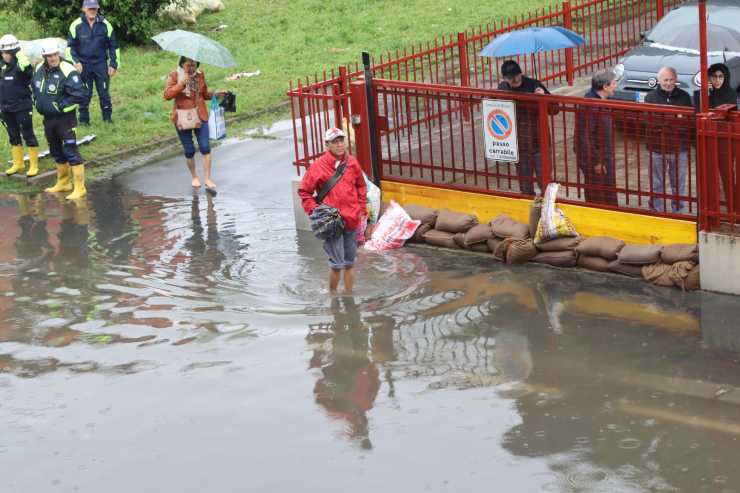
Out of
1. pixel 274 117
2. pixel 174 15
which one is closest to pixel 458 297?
pixel 274 117

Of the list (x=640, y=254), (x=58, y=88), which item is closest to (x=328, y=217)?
(x=640, y=254)

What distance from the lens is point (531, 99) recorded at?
35.6 feet

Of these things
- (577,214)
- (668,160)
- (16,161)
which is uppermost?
(668,160)

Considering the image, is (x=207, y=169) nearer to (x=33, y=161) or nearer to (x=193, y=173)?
(x=193, y=173)

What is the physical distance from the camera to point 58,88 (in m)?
13.6

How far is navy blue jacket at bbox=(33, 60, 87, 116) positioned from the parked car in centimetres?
646

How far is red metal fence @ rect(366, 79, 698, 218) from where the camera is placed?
1013 centimetres

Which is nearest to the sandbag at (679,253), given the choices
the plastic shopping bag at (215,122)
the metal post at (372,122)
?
the metal post at (372,122)

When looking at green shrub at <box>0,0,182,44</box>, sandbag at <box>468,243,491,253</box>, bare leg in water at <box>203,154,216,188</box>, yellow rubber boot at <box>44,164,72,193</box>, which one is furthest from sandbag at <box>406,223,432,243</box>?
green shrub at <box>0,0,182,44</box>

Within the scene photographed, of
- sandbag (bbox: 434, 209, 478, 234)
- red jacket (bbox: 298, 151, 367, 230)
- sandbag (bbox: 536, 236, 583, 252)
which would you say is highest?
red jacket (bbox: 298, 151, 367, 230)

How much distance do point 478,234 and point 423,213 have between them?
81cm

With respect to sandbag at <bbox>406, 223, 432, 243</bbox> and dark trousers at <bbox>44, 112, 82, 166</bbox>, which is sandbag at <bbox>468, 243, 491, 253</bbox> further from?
dark trousers at <bbox>44, 112, 82, 166</bbox>

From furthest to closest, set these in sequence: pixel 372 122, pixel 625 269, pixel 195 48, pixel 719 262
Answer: pixel 195 48 < pixel 372 122 < pixel 625 269 < pixel 719 262

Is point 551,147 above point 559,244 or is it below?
above
